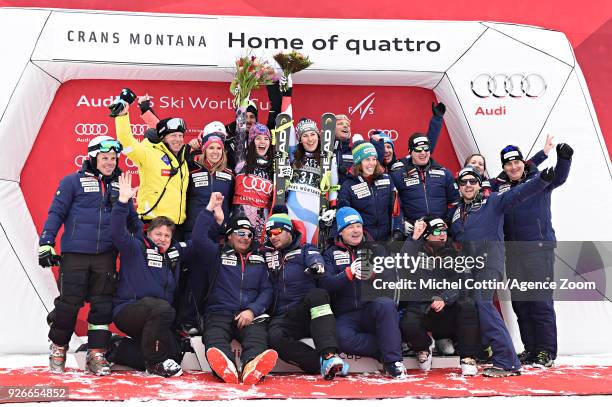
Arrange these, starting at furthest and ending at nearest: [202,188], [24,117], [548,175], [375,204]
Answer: [24,117]
[375,204]
[202,188]
[548,175]

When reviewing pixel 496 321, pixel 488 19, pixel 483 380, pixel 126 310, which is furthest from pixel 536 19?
pixel 126 310

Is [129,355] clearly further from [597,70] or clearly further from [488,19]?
[597,70]

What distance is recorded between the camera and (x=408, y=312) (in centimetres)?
495

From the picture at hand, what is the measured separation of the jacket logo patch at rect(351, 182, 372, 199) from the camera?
5.37m

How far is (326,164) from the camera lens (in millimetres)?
5527

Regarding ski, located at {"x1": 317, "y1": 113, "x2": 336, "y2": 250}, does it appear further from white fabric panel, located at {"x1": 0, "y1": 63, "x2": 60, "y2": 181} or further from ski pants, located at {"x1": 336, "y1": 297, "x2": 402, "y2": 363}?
white fabric panel, located at {"x1": 0, "y1": 63, "x2": 60, "y2": 181}

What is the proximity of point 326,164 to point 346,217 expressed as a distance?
69 centimetres

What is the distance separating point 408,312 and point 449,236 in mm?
727

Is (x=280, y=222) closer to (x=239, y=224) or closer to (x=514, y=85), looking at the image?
(x=239, y=224)

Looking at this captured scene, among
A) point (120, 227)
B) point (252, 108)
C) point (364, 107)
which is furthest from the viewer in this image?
point (364, 107)

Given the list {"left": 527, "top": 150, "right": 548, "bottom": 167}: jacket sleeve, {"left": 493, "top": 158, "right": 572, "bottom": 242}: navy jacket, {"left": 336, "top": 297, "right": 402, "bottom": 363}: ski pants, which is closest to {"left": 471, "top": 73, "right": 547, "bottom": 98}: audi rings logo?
{"left": 527, "top": 150, "right": 548, "bottom": 167}: jacket sleeve

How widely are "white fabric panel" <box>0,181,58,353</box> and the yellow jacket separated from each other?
1.25 m

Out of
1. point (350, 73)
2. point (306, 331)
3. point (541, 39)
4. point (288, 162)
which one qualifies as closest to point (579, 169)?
point (541, 39)

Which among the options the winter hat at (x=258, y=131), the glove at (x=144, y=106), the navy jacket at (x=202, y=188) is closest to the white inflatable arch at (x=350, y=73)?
the glove at (x=144, y=106)
